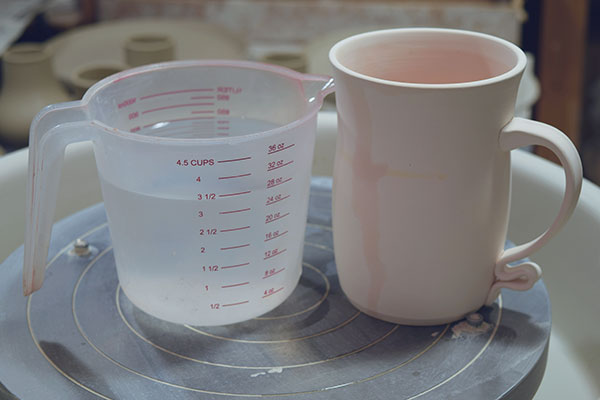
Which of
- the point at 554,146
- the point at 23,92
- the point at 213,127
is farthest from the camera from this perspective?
the point at 23,92

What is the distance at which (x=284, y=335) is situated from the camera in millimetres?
459

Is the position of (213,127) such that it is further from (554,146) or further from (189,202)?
(554,146)

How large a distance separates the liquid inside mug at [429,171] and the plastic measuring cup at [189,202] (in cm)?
4

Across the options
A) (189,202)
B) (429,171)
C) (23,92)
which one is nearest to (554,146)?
(429,171)

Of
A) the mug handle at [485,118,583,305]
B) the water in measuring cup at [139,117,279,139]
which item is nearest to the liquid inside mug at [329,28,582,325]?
the mug handle at [485,118,583,305]

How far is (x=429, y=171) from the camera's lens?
40 centimetres

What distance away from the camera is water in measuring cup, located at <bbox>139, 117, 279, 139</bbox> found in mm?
534

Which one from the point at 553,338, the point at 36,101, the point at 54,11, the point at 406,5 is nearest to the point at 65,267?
the point at 553,338

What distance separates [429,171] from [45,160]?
238mm

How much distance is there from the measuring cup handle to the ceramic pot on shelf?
2.22 feet

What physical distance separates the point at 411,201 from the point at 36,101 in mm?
841

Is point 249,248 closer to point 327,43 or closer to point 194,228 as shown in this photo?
point 194,228

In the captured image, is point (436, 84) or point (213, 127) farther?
point (213, 127)

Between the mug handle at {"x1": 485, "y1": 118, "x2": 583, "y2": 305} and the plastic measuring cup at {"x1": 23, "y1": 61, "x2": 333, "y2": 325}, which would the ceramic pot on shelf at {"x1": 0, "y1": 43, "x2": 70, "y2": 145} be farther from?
the mug handle at {"x1": 485, "y1": 118, "x2": 583, "y2": 305}
